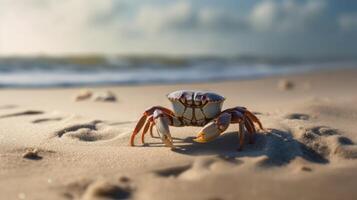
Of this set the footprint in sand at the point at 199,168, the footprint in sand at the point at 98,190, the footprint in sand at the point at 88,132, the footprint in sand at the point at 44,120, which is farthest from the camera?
the footprint in sand at the point at 44,120

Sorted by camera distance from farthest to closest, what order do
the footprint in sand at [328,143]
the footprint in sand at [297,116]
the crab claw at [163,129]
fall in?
the footprint in sand at [297,116] → the crab claw at [163,129] → the footprint in sand at [328,143]

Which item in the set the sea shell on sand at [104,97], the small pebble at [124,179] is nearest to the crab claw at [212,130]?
the small pebble at [124,179]

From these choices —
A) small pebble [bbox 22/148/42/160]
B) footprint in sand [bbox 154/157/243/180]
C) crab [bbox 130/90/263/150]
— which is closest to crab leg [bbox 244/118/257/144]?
crab [bbox 130/90/263/150]

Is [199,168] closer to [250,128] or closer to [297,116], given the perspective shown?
[250,128]

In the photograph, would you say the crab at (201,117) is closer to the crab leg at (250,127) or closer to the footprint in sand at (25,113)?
the crab leg at (250,127)

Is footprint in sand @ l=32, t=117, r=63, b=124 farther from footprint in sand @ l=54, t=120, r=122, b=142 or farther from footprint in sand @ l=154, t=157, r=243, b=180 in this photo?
footprint in sand @ l=154, t=157, r=243, b=180

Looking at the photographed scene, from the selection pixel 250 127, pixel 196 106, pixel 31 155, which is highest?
pixel 196 106

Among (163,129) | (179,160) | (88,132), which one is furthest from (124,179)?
(88,132)

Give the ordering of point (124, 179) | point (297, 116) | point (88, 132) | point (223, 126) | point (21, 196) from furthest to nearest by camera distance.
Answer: point (297, 116) → point (88, 132) → point (223, 126) → point (124, 179) → point (21, 196)
